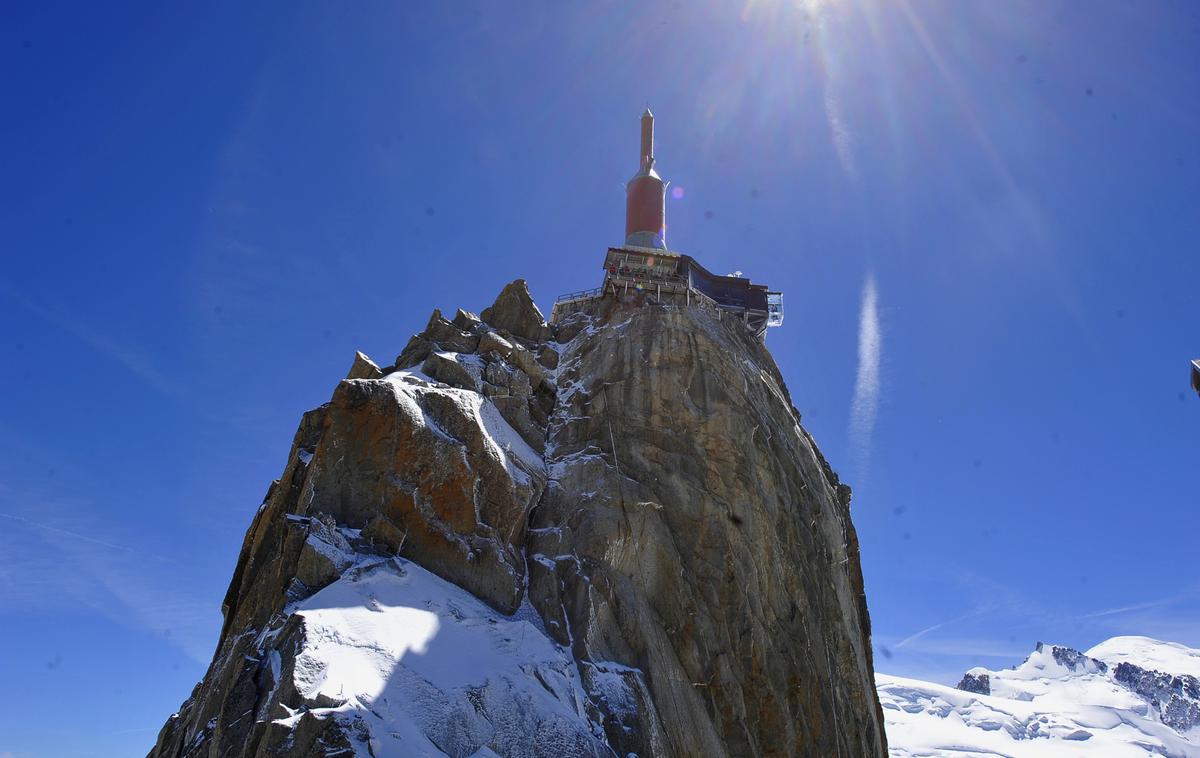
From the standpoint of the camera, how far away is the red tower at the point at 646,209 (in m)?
72.8

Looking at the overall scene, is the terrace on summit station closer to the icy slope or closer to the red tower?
the red tower

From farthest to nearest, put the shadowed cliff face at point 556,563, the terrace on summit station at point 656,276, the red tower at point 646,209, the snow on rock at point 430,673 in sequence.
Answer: the red tower at point 646,209 < the terrace on summit station at point 656,276 < the shadowed cliff face at point 556,563 < the snow on rock at point 430,673

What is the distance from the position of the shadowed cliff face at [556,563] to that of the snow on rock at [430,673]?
9 cm

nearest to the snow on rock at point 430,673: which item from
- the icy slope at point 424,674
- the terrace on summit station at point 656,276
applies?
the icy slope at point 424,674

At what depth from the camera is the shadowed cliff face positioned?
25.7 meters

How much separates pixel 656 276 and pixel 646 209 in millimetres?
12837

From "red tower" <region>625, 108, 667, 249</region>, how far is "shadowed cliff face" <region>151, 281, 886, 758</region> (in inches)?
822

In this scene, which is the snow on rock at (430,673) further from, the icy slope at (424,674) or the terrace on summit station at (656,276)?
the terrace on summit station at (656,276)

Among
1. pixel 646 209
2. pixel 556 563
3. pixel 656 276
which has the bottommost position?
pixel 556 563

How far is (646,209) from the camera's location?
243 ft

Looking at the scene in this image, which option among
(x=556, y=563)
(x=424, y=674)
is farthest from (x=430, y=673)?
(x=556, y=563)

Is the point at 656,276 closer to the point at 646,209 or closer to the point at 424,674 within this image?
the point at 646,209

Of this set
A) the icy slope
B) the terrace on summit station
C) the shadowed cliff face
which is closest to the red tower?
the terrace on summit station

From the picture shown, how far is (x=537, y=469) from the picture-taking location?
4091 cm
